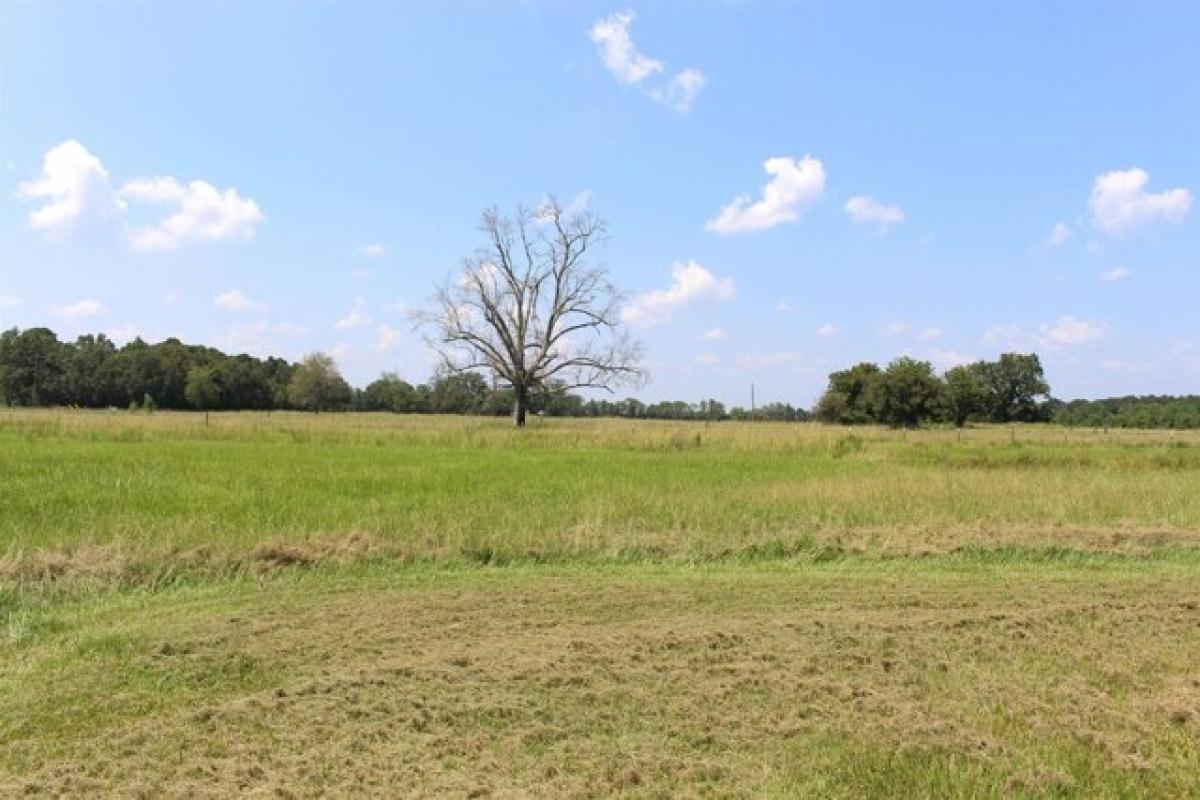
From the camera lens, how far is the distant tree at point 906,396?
7325 cm

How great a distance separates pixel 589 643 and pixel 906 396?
2904 inches

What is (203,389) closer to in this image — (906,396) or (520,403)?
(520,403)

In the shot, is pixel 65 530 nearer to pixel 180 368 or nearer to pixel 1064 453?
pixel 1064 453

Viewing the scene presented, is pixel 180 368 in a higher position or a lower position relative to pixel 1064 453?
higher

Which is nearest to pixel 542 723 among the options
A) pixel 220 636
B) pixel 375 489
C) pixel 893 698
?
pixel 893 698

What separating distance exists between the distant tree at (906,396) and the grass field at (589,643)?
6246 cm

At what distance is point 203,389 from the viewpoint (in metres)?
78.9

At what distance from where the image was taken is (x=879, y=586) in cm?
798

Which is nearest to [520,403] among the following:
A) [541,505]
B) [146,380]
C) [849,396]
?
[541,505]

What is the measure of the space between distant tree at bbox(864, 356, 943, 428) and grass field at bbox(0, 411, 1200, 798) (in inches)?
2459

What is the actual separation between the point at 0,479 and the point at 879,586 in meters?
14.6

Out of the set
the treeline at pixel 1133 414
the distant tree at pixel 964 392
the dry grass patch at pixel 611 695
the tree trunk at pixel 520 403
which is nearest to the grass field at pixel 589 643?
the dry grass patch at pixel 611 695

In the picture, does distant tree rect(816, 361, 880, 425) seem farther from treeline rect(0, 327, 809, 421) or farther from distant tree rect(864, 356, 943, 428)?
treeline rect(0, 327, 809, 421)

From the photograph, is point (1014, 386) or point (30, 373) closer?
point (30, 373)
